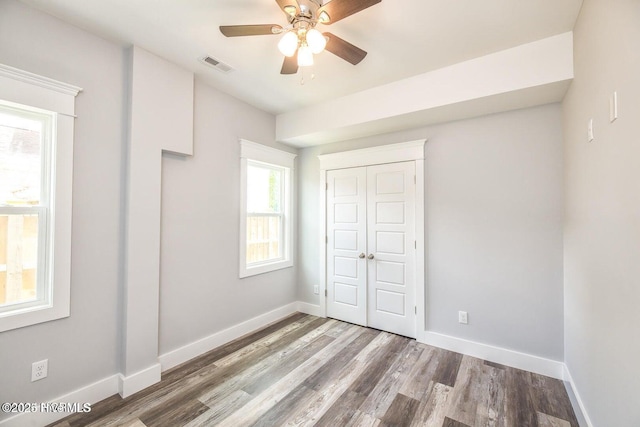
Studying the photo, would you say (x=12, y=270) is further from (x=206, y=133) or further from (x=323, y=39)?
(x=323, y=39)

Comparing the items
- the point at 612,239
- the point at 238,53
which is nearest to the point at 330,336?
the point at 612,239

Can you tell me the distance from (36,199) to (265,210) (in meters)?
2.25

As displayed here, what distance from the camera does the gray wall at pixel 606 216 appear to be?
1.18 meters

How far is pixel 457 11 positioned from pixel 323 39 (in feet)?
3.38

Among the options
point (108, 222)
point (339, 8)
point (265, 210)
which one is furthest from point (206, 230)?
point (339, 8)

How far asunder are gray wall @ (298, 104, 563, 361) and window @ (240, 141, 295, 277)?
1.78 metres

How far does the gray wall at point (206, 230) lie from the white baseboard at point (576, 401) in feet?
10.1

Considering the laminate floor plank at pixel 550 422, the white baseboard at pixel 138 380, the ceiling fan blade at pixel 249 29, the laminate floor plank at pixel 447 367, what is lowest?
the laminate floor plank at pixel 447 367

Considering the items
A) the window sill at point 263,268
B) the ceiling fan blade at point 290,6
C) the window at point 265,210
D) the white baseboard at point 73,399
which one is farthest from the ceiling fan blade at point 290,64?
the white baseboard at point 73,399

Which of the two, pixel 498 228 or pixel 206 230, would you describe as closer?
pixel 498 228

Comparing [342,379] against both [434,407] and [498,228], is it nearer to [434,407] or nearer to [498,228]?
[434,407]

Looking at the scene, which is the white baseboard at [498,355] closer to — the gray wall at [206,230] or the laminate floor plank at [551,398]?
the laminate floor plank at [551,398]

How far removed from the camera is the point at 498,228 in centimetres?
271

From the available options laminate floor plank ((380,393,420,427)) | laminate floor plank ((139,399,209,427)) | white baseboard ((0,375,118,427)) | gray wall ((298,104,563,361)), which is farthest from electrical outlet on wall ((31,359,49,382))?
gray wall ((298,104,563,361))
